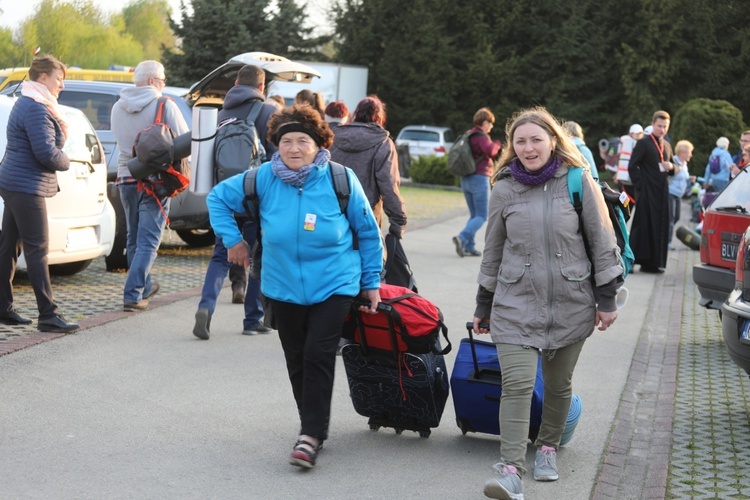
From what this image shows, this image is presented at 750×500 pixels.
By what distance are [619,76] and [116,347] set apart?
133ft

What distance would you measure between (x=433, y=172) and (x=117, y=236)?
22.8 m

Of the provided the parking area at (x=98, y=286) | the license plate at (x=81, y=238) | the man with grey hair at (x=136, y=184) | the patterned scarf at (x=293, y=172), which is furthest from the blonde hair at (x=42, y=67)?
the patterned scarf at (x=293, y=172)

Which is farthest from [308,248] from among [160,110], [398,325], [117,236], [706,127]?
[706,127]

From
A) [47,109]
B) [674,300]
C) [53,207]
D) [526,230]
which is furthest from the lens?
[674,300]

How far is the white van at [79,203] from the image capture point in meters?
9.66

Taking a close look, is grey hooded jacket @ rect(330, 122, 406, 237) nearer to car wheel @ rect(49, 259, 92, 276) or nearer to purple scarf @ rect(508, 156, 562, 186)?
purple scarf @ rect(508, 156, 562, 186)

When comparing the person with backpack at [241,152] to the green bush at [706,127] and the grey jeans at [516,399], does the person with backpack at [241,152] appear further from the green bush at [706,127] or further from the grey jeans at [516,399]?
the green bush at [706,127]

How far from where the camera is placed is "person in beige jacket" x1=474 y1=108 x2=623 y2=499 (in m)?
4.93

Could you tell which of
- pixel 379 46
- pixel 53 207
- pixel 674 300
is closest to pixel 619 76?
pixel 379 46

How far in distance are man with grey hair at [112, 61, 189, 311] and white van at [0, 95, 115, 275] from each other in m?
0.51

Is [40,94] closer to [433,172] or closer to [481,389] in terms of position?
[481,389]

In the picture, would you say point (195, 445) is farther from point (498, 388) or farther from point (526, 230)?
point (526, 230)

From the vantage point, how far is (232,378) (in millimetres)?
7238

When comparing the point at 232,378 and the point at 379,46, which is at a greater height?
the point at 379,46
